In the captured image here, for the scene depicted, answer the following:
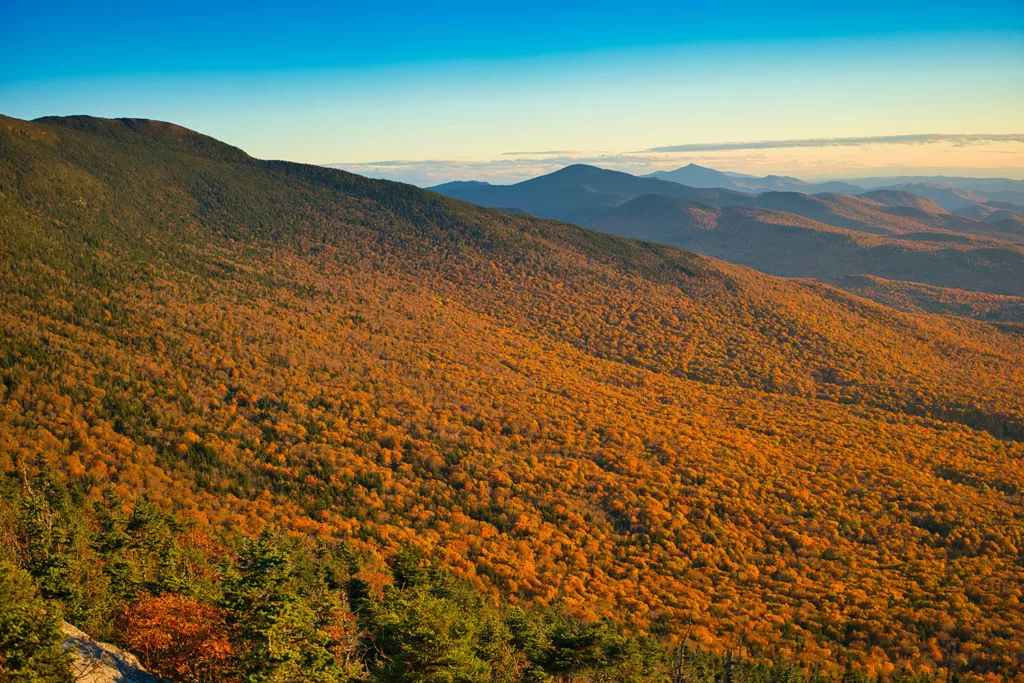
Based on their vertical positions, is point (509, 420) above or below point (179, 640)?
below

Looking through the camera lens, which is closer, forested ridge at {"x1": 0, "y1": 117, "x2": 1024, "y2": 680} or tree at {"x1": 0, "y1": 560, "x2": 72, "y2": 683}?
tree at {"x1": 0, "y1": 560, "x2": 72, "y2": 683}

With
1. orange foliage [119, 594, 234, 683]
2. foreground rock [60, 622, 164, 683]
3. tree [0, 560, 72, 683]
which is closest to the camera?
tree [0, 560, 72, 683]

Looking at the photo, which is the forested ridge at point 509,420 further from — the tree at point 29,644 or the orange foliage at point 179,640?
the tree at point 29,644

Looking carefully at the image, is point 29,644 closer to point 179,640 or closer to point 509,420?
point 179,640

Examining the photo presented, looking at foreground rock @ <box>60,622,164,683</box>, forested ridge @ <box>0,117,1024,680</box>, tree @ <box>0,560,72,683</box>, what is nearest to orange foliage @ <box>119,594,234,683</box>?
foreground rock @ <box>60,622,164,683</box>

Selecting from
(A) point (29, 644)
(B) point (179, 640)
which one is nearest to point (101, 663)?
(B) point (179, 640)

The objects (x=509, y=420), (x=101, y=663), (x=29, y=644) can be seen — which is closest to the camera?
(x=29, y=644)

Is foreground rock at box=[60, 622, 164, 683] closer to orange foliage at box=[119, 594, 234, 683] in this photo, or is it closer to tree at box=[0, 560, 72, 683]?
orange foliage at box=[119, 594, 234, 683]

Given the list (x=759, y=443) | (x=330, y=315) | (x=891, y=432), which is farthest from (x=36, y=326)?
(x=891, y=432)
